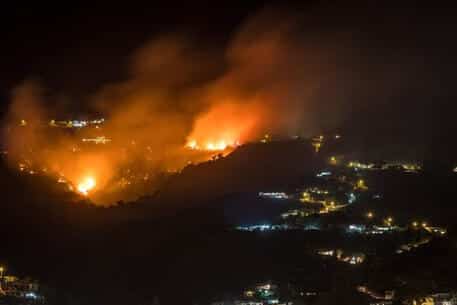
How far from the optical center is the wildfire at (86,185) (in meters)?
32.7

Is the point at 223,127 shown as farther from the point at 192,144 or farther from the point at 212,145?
the point at 192,144

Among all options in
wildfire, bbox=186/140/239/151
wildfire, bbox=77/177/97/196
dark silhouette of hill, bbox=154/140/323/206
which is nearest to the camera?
dark silhouette of hill, bbox=154/140/323/206

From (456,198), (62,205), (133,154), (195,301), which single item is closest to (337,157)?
(456,198)

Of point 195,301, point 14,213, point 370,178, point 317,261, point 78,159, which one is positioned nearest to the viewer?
point 195,301

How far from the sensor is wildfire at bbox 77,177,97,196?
32.7 m

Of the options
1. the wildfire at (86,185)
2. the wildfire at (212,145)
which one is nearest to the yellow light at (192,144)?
the wildfire at (212,145)

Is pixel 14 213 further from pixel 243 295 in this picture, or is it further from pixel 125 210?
pixel 243 295

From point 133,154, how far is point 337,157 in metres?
8.35

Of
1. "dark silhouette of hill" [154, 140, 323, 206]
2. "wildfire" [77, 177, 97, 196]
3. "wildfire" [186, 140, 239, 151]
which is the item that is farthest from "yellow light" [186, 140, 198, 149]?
"wildfire" [77, 177, 97, 196]

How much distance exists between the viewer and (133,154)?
35500mm

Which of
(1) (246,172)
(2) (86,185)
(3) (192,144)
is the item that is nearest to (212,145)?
(3) (192,144)

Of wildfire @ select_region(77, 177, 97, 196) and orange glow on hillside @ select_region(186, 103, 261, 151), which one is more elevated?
orange glow on hillside @ select_region(186, 103, 261, 151)

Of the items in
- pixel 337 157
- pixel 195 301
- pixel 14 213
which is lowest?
pixel 195 301

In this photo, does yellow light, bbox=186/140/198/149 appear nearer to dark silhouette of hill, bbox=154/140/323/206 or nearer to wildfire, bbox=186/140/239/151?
wildfire, bbox=186/140/239/151
